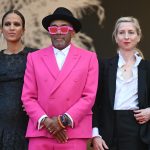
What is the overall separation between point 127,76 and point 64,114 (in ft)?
2.28

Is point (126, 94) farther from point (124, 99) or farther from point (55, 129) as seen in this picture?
point (55, 129)

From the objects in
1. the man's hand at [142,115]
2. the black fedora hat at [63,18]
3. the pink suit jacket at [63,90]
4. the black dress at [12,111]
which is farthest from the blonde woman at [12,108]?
the man's hand at [142,115]

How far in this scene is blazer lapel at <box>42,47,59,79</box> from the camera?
4.25 m

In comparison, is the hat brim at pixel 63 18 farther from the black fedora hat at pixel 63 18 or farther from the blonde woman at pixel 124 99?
the blonde woman at pixel 124 99

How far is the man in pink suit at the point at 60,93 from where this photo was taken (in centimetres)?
414

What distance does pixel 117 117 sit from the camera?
4312 mm

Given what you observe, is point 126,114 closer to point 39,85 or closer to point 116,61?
point 116,61

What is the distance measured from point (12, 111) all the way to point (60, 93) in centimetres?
55

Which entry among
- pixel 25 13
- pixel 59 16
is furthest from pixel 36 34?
pixel 59 16

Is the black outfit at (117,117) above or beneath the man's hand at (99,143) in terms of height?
above

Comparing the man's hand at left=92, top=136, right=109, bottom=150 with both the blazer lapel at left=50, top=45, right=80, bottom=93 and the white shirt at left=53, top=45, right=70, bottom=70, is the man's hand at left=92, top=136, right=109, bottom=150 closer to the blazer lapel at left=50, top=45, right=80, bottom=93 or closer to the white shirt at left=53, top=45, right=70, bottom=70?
the blazer lapel at left=50, top=45, right=80, bottom=93

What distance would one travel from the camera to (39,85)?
4258 millimetres

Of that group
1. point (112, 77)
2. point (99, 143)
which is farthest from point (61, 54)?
point (99, 143)

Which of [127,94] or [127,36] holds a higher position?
[127,36]
